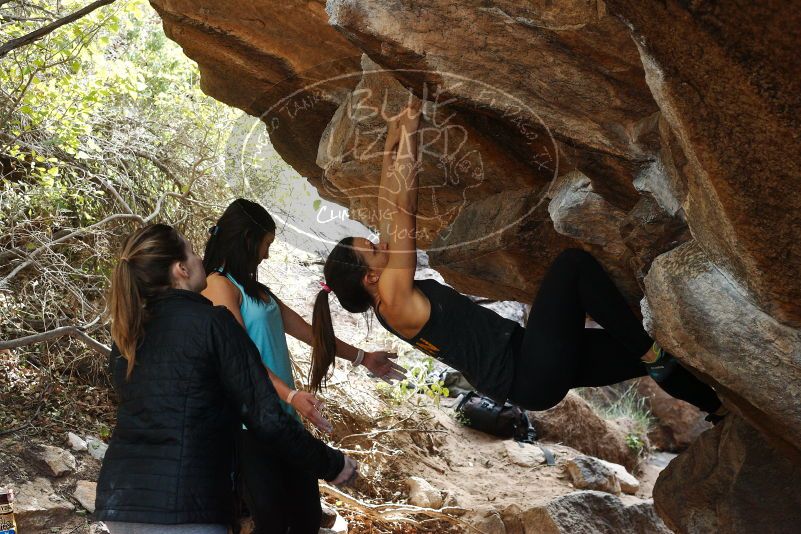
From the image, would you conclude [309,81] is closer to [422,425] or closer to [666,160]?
[666,160]

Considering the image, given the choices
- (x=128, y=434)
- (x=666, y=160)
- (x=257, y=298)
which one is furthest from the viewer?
(x=257, y=298)

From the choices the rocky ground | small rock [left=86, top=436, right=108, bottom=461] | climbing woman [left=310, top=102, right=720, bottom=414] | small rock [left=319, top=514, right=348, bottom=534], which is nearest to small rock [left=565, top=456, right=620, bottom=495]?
the rocky ground

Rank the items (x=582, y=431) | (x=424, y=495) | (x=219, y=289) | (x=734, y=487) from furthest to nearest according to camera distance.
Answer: (x=582, y=431)
(x=424, y=495)
(x=734, y=487)
(x=219, y=289)

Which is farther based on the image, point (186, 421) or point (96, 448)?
point (96, 448)

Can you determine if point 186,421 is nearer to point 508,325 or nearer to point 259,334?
point 259,334

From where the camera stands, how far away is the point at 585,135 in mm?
3170

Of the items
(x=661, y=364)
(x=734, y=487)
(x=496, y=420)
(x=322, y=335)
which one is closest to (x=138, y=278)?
(x=322, y=335)

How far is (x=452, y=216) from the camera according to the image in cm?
495

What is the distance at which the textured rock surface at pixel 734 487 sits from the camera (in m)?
3.70

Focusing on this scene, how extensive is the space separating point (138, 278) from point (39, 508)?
281 cm

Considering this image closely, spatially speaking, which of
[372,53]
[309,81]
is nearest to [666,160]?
[372,53]

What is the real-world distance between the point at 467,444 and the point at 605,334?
426 cm

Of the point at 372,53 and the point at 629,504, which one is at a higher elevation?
the point at 372,53

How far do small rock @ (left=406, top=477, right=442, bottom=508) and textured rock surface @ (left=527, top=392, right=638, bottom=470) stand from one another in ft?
7.65
